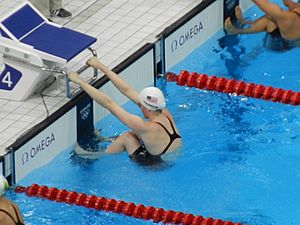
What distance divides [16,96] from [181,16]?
1.82m

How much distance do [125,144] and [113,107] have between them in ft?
0.94

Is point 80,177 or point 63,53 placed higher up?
point 63,53

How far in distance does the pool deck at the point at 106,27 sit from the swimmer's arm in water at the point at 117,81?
36cm

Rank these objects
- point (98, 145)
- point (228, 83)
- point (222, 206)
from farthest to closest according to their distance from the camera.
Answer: point (228, 83) → point (98, 145) → point (222, 206)

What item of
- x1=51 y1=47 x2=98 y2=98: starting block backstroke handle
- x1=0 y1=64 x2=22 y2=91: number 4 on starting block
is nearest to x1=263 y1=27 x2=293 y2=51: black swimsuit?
x1=51 y1=47 x2=98 y2=98: starting block backstroke handle

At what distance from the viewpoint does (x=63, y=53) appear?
9961 mm

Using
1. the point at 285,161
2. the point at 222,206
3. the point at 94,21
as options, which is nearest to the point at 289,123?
the point at 285,161

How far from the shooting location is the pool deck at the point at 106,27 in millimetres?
10148

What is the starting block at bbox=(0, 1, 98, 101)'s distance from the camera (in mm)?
9961

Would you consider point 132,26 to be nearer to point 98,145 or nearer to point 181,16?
point 181,16

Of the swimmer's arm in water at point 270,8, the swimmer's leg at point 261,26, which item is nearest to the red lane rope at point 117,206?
the swimmer's arm in water at point 270,8

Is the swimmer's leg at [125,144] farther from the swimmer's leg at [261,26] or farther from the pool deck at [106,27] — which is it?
the swimmer's leg at [261,26]

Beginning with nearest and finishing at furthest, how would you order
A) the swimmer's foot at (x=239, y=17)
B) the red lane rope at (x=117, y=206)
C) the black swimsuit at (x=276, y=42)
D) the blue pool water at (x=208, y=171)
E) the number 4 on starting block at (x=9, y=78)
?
the red lane rope at (x=117, y=206)
the blue pool water at (x=208, y=171)
the number 4 on starting block at (x=9, y=78)
the black swimsuit at (x=276, y=42)
the swimmer's foot at (x=239, y=17)

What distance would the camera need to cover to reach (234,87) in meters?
10.8
